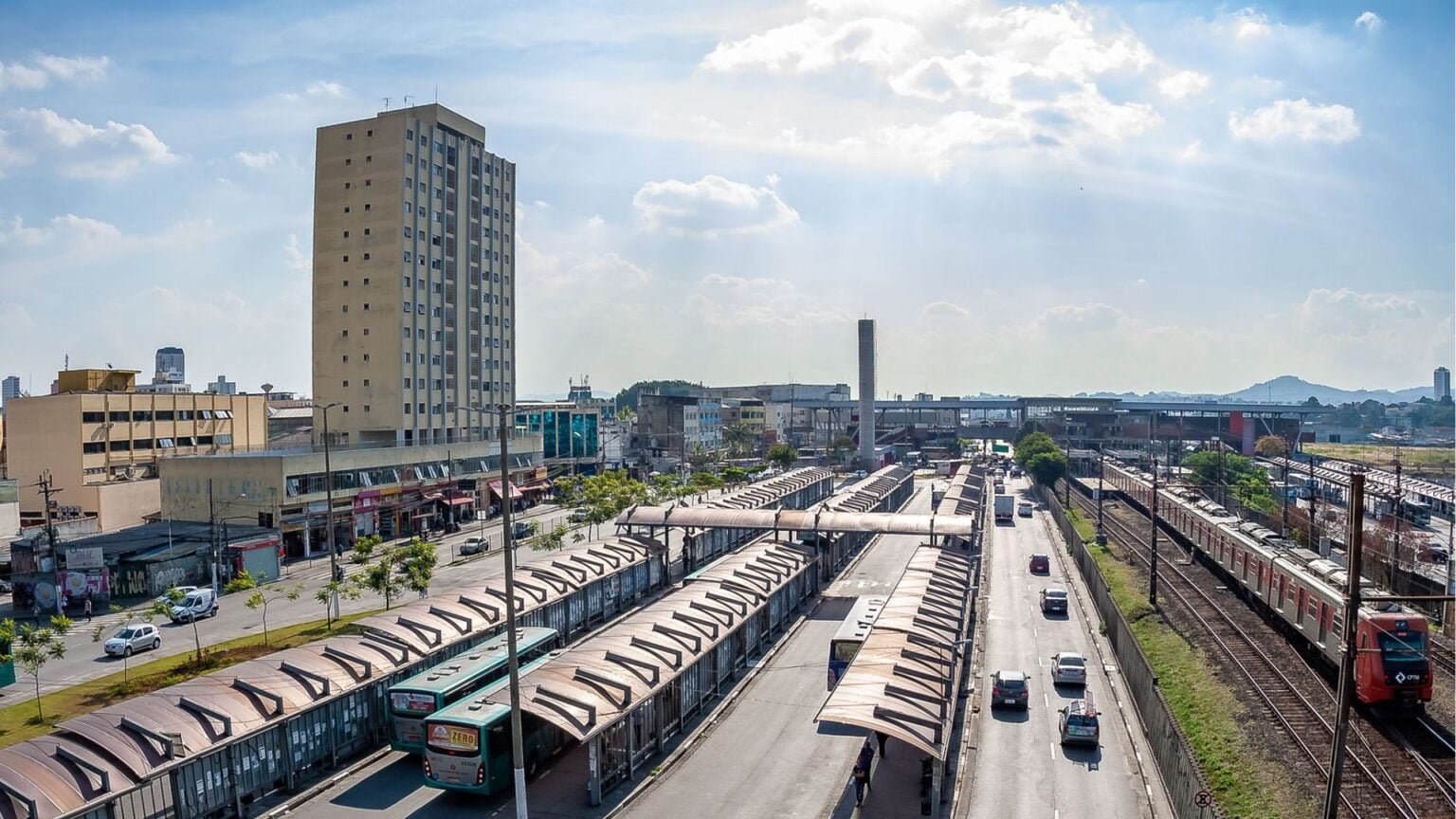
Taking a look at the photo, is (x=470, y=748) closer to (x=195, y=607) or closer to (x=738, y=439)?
(x=195, y=607)

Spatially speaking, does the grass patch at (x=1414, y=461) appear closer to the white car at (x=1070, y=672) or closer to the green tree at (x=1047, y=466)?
the green tree at (x=1047, y=466)

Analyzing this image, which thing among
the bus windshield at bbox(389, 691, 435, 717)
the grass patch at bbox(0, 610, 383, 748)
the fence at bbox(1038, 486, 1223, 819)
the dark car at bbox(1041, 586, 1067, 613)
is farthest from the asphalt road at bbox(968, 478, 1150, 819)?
the grass patch at bbox(0, 610, 383, 748)

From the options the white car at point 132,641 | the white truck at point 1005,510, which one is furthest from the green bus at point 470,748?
the white truck at point 1005,510

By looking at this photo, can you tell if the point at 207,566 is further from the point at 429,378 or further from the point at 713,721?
the point at 713,721

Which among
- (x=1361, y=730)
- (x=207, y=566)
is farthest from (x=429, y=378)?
(x=1361, y=730)

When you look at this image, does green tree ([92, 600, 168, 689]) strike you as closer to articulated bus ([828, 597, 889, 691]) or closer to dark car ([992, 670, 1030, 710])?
articulated bus ([828, 597, 889, 691])

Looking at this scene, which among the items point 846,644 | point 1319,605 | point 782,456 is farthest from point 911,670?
point 782,456
